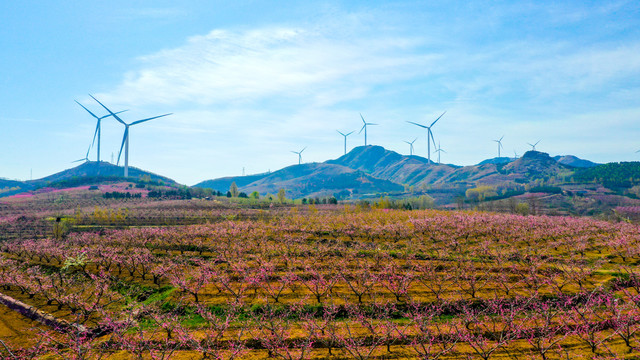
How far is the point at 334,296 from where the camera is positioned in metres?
29.7

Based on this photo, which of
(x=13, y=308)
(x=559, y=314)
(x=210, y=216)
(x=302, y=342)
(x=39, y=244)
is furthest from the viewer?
(x=210, y=216)

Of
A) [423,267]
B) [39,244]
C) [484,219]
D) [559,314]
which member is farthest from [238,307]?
[484,219]

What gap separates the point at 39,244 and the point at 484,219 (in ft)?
239

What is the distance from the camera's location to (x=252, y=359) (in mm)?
19984

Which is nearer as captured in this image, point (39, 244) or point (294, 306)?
point (294, 306)

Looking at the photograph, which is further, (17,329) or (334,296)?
(334,296)

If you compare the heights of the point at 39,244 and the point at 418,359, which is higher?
the point at 39,244

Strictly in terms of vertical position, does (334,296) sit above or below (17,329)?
above

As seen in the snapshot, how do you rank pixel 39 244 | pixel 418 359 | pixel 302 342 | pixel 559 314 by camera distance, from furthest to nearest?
pixel 39 244 < pixel 559 314 < pixel 302 342 < pixel 418 359

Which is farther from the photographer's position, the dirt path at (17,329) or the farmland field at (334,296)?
the dirt path at (17,329)

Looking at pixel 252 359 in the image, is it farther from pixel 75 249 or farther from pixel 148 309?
pixel 75 249

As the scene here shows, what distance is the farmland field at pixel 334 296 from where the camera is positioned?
2070 cm

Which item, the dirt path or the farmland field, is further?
the dirt path

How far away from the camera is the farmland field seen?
20703 mm
